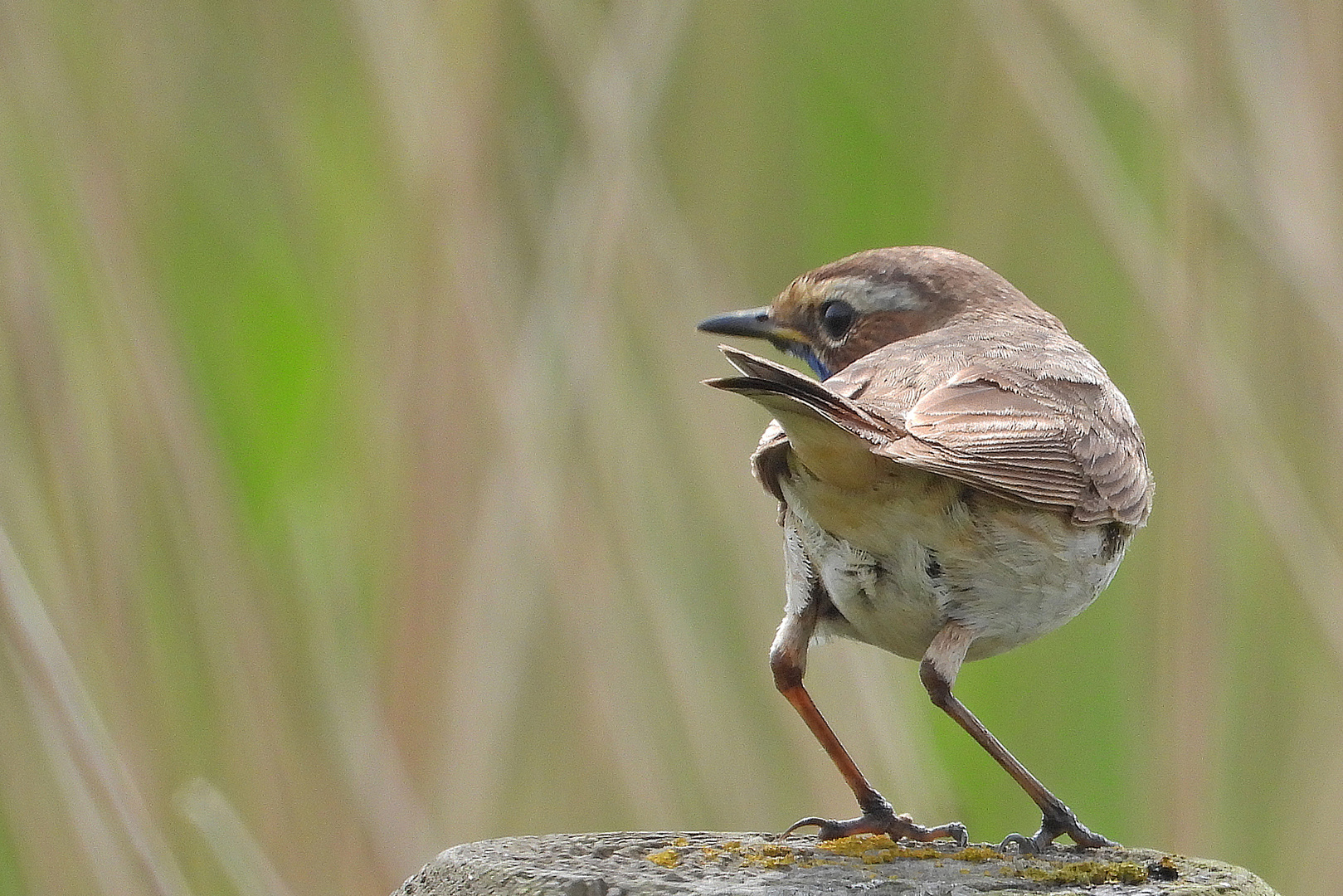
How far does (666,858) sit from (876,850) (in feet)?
0.92

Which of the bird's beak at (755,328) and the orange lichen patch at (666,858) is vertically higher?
the bird's beak at (755,328)

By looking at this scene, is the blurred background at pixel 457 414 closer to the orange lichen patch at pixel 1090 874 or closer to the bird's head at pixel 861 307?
the bird's head at pixel 861 307

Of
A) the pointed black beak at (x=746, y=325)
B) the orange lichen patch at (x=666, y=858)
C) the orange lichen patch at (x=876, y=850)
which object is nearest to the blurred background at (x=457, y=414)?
the pointed black beak at (x=746, y=325)

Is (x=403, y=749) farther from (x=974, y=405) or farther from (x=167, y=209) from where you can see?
(x=974, y=405)

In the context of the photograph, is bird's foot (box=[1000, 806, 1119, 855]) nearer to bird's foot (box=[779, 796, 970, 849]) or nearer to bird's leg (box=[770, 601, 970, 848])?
bird's foot (box=[779, 796, 970, 849])

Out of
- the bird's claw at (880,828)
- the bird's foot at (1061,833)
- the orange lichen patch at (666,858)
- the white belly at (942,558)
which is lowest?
the bird's foot at (1061,833)

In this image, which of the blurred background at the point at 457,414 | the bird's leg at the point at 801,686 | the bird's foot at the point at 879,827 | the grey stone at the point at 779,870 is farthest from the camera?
the blurred background at the point at 457,414

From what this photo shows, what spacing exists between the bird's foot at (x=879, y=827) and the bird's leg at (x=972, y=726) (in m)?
0.10

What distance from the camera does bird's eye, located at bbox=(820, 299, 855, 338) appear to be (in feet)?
8.89

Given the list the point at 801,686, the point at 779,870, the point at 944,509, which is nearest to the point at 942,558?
the point at 944,509

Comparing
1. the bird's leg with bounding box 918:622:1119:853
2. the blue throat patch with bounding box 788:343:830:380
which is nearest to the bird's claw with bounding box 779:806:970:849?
the bird's leg with bounding box 918:622:1119:853

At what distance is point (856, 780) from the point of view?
88.1 inches

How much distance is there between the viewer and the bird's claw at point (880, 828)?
2084 millimetres

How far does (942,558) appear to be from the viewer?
2.09m
